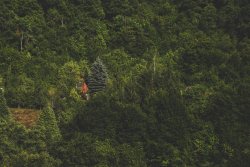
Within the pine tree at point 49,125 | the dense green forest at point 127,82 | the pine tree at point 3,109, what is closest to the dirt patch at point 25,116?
the dense green forest at point 127,82

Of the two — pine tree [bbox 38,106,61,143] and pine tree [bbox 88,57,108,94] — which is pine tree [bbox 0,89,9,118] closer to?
pine tree [bbox 38,106,61,143]

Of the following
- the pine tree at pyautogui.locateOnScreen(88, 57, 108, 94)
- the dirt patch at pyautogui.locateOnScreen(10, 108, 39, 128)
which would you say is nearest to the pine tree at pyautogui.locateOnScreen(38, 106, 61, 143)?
the dirt patch at pyautogui.locateOnScreen(10, 108, 39, 128)

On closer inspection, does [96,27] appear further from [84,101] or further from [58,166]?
[58,166]

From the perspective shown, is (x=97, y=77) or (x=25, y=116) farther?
(x=97, y=77)

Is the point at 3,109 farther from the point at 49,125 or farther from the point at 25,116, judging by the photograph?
the point at 25,116

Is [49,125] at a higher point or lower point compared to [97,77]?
lower

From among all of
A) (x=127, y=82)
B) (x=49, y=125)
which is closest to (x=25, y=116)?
(x=49, y=125)
